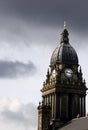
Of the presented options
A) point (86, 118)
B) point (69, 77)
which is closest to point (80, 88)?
point (69, 77)

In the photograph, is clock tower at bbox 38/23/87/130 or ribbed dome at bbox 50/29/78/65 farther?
ribbed dome at bbox 50/29/78/65

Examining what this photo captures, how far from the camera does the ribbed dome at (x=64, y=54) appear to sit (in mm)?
144750

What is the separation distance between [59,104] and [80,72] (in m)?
9.13

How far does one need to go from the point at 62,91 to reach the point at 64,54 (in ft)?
27.5

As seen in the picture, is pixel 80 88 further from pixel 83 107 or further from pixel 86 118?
pixel 86 118

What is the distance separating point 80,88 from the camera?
472ft

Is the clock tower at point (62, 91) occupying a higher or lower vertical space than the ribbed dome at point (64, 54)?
lower

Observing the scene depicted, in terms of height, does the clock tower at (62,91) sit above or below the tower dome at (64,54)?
below

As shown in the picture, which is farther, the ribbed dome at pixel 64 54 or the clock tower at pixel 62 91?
the ribbed dome at pixel 64 54

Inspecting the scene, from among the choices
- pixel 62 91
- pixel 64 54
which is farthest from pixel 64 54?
pixel 62 91

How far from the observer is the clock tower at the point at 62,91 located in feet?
461

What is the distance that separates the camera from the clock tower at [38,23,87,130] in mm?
140625

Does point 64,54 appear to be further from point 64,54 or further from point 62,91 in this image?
point 62,91

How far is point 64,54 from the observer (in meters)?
145
